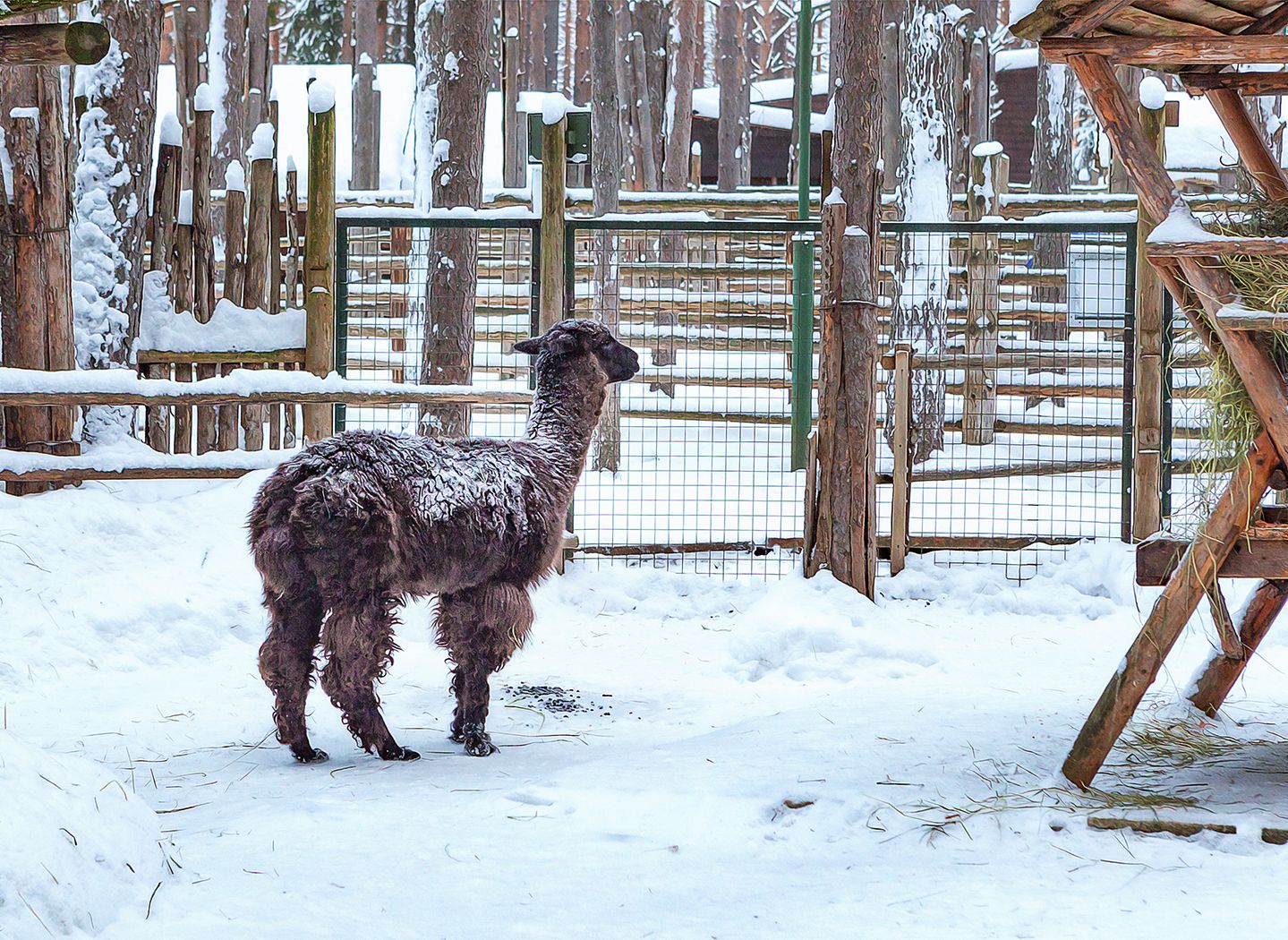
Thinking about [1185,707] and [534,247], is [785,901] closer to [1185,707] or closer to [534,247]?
[1185,707]

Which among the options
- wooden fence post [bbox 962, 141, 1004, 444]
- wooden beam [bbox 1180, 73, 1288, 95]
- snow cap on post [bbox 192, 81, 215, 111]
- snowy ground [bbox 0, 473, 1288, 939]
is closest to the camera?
snowy ground [bbox 0, 473, 1288, 939]

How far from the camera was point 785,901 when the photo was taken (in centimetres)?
333

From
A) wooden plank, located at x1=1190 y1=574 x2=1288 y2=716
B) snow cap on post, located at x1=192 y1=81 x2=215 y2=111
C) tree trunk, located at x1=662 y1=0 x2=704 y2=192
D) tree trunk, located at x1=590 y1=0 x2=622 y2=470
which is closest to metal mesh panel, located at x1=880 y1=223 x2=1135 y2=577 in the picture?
tree trunk, located at x1=590 y1=0 x2=622 y2=470

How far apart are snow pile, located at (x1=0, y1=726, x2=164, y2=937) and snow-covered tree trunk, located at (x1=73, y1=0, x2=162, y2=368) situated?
15.9 feet

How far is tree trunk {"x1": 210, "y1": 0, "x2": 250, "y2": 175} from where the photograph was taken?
24.9 m

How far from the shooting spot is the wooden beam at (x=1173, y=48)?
151 inches

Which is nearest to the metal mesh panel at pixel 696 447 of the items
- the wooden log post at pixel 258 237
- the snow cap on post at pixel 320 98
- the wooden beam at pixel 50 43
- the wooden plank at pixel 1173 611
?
the snow cap on post at pixel 320 98

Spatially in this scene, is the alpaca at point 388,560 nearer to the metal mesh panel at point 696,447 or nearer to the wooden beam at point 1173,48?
the wooden beam at point 1173,48

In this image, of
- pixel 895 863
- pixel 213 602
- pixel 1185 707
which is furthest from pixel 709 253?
pixel 895 863

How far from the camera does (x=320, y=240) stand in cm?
745

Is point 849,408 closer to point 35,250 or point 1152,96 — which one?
point 1152,96

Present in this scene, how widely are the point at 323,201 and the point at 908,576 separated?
4.14 metres

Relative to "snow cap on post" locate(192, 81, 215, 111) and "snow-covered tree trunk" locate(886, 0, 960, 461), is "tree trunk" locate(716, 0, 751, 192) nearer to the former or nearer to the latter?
"snow-covered tree trunk" locate(886, 0, 960, 461)

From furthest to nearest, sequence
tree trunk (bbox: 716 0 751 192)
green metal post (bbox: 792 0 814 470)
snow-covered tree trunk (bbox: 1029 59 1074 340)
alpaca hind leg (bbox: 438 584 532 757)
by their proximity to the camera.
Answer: tree trunk (bbox: 716 0 751 192)
snow-covered tree trunk (bbox: 1029 59 1074 340)
green metal post (bbox: 792 0 814 470)
alpaca hind leg (bbox: 438 584 532 757)
